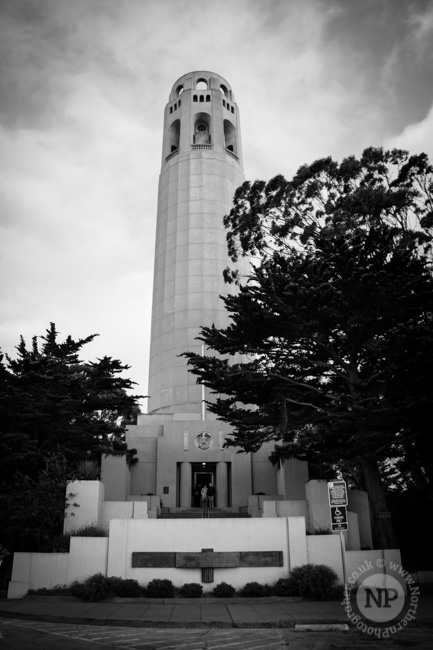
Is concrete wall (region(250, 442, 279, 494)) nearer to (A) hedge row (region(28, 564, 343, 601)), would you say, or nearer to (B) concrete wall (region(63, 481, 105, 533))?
(B) concrete wall (region(63, 481, 105, 533))

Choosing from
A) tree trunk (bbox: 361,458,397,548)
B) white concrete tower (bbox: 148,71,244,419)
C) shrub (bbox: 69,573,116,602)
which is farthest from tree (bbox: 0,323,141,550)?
tree trunk (bbox: 361,458,397,548)

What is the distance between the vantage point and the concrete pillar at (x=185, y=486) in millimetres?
31438

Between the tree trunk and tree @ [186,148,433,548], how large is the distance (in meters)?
0.04

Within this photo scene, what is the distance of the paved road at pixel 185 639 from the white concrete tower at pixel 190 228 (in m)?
22.7

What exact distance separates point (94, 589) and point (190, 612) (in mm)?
3438

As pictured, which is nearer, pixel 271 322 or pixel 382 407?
pixel 382 407

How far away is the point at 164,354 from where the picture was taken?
3822 centimetres

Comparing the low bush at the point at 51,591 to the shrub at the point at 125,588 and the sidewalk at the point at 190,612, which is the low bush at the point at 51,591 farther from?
the shrub at the point at 125,588

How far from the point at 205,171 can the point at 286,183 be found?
18.0 metres

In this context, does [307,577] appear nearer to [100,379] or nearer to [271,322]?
[271,322]

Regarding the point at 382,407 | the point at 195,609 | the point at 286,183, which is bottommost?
the point at 195,609

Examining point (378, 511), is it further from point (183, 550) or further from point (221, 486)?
point (221, 486)

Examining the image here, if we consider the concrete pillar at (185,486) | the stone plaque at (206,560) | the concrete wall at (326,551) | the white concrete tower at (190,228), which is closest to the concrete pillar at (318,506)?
the concrete wall at (326,551)

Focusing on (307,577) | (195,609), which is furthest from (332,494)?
(195,609)
